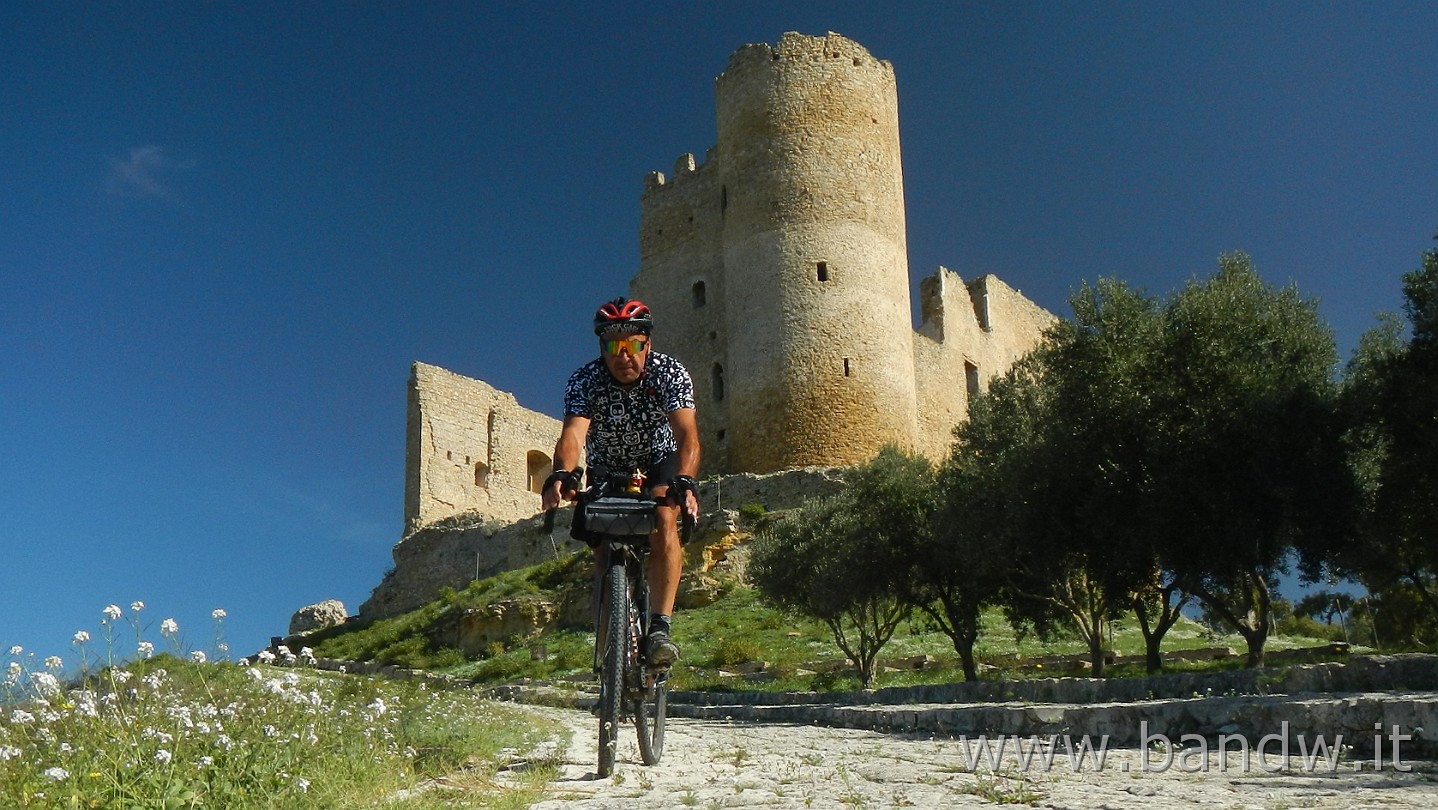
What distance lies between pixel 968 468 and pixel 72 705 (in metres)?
14.8

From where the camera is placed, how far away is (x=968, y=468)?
18406 millimetres

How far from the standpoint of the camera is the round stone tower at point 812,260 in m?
33.7

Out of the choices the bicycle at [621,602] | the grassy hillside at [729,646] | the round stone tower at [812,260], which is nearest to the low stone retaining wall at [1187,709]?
the bicycle at [621,602]

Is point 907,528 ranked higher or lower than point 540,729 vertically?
higher

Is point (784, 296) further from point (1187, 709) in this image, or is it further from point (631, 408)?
point (631, 408)

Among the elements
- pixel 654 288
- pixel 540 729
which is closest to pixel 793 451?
pixel 654 288

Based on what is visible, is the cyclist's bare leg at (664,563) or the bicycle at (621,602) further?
the cyclist's bare leg at (664,563)

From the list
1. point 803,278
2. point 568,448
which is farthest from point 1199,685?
point 803,278

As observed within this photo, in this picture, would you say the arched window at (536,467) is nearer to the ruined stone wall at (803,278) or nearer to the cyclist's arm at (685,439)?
the ruined stone wall at (803,278)

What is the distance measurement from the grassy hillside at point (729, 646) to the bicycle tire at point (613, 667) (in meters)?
11.5

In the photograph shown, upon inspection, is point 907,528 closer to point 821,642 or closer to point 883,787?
point 821,642

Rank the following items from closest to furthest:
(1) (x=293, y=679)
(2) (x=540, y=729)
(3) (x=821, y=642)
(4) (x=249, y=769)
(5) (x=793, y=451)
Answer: (4) (x=249, y=769) < (1) (x=293, y=679) < (2) (x=540, y=729) < (3) (x=821, y=642) < (5) (x=793, y=451)

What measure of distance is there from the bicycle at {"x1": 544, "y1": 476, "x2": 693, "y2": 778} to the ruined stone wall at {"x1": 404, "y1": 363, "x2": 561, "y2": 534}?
109ft

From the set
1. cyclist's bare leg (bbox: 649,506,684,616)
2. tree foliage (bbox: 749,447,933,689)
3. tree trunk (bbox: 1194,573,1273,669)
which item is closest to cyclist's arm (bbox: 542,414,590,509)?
cyclist's bare leg (bbox: 649,506,684,616)
